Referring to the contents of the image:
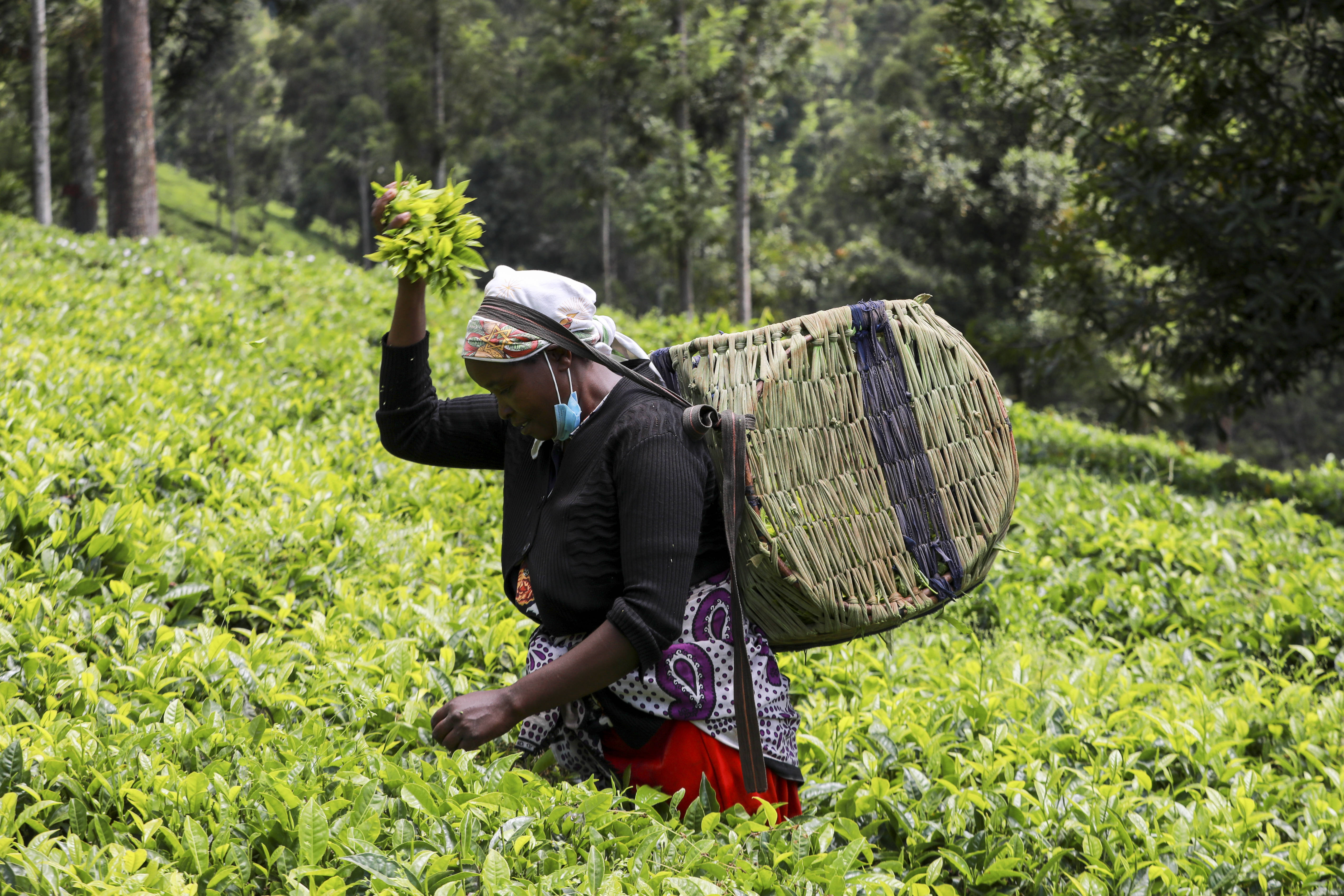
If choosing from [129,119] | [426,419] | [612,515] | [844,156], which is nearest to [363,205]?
[844,156]

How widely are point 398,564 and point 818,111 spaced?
47233 mm

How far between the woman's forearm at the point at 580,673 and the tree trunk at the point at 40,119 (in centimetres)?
1558

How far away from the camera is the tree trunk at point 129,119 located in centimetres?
1001

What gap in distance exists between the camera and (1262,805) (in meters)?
3.19

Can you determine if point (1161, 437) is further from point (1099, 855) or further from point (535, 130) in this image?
point (535, 130)

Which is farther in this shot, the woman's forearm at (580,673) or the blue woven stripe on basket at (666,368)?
the blue woven stripe on basket at (666,368)

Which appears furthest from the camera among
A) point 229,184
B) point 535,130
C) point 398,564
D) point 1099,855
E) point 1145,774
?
point 229,184

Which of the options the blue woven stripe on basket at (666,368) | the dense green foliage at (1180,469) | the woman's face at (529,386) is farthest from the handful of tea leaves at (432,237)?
the dense green foliage at (1180,469)

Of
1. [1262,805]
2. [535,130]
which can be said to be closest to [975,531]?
[1262,805]

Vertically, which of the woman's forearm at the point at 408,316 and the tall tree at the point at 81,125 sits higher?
the tall tree at the point at 81,125

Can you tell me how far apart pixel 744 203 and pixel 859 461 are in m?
17.1

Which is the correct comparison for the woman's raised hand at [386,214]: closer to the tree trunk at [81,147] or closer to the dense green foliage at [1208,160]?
the dense green foliage at [1208,160]

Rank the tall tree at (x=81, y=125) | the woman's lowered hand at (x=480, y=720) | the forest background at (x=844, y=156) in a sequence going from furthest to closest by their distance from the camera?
1. the tall tree at (x=81, y=125)
2. the forest background at (x=844, y=156)
3. the woman's lowered hand at (x=480, y=720)

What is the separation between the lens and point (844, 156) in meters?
33.3
